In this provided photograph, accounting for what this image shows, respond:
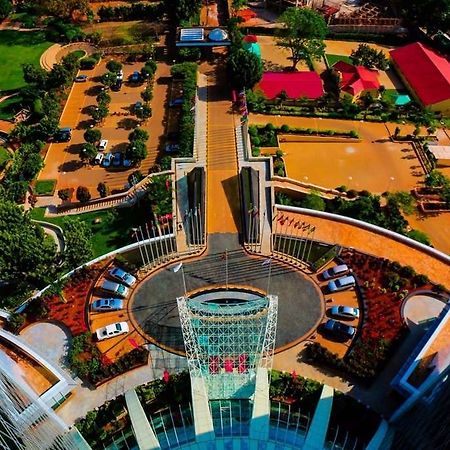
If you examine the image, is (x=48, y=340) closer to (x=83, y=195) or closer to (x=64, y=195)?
(x=83, y=195)

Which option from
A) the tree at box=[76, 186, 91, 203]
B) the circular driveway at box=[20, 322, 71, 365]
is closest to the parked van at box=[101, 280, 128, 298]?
the circular driveway at box=[20, 322, 71, 365]

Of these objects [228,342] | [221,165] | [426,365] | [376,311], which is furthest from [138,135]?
[426,365]

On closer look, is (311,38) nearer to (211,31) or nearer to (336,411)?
(211,31)

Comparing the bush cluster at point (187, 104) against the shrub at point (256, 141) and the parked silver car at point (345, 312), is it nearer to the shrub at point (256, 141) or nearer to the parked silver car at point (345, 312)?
the shrub at point (256, 141)

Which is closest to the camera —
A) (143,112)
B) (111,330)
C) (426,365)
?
(426,365)

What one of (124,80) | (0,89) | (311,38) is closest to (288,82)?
(311,38)

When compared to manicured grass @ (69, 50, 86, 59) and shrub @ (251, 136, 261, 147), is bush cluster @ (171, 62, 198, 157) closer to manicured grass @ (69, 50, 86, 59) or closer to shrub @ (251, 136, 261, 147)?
shrub @ (251, 136, 261, 147)

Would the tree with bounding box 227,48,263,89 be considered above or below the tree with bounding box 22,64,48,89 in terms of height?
below
